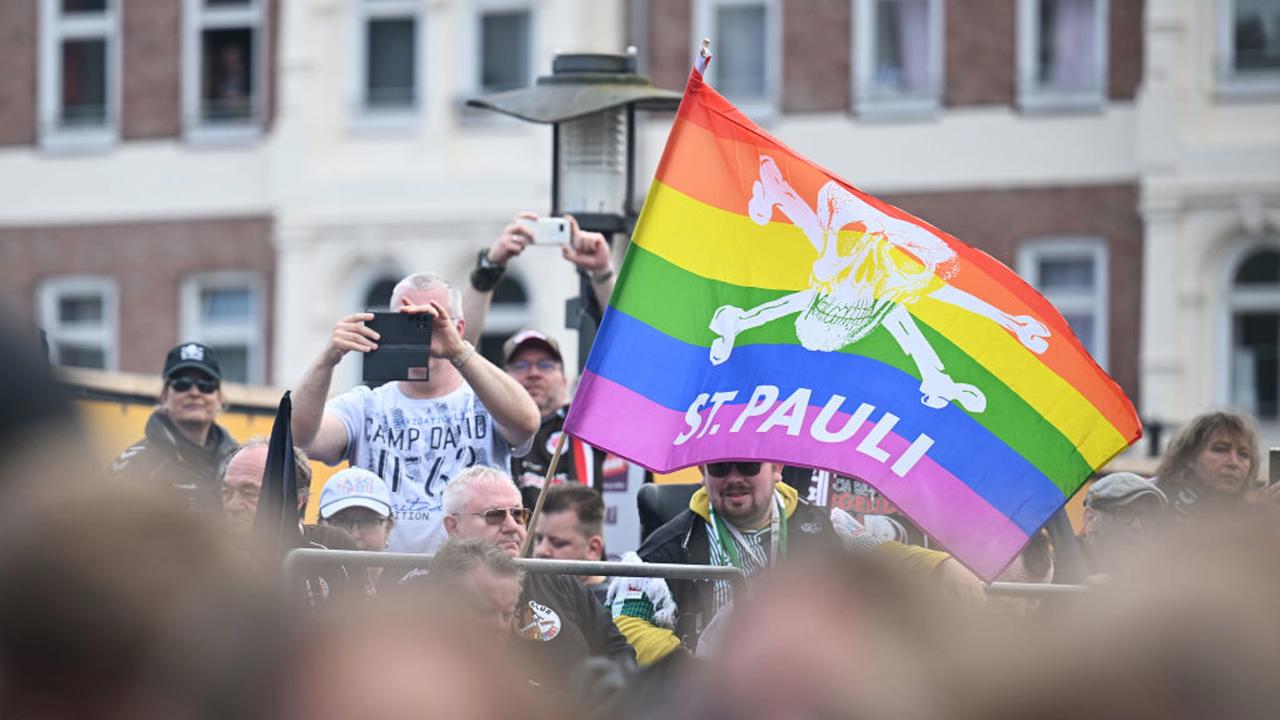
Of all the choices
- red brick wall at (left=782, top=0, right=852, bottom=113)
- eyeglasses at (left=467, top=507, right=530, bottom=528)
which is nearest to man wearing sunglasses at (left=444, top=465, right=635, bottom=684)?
eyeglasses at (left=467, top=507, right=530, bottom=528)

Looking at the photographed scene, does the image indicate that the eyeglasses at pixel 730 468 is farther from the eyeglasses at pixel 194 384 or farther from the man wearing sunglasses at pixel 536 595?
the eyeglasses at pixel 194 384

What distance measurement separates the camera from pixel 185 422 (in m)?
8.89

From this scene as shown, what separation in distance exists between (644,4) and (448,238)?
10.5 ft

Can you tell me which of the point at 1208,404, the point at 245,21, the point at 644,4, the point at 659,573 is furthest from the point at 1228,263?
the point at 659,573

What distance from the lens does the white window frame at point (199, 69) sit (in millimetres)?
27297

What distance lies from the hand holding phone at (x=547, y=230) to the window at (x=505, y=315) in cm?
1709

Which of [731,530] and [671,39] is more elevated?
[671,39]

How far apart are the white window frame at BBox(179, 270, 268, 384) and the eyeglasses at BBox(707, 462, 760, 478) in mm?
20530

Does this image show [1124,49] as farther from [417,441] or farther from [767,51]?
[417,441]

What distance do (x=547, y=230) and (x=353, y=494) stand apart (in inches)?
70.2

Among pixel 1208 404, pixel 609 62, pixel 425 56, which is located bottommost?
pixel 1208 404

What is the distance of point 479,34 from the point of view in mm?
26547

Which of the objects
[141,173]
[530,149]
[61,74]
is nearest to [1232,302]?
[530,149]

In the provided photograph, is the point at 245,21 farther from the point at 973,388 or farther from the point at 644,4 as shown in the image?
the point at 973,388
